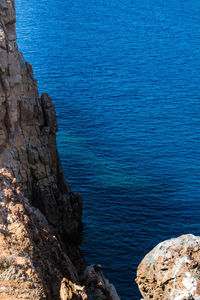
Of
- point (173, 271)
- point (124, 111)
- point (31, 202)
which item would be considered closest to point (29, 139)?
point (31, 202)

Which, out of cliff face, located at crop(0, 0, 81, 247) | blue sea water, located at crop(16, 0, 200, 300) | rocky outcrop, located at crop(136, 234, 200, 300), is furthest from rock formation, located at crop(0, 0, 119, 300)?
blue sea water, located at crop(16, 0, 200, 300)

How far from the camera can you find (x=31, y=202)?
51.2 meters

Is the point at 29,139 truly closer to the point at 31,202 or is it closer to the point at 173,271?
the point at 31,202

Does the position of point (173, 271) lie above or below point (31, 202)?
above

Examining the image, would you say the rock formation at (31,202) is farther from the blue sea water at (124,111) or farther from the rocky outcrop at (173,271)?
the blue sea water at (124,111)

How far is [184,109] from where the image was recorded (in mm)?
94250

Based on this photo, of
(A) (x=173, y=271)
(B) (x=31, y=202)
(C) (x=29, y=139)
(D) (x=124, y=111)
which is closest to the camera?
(A) (x=173, y=271)

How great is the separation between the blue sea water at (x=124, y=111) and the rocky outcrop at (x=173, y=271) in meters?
32.8

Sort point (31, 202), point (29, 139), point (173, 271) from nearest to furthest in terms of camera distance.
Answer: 1. point (173, 271)
2. point (29, 139)
3. point (31, 202)

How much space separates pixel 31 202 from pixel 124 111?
46658 mm

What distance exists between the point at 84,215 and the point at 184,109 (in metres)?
41.3

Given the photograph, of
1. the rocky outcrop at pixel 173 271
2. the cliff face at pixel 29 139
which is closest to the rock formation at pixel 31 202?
the cliff face at pixel 29 139

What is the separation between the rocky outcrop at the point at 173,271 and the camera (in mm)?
16500

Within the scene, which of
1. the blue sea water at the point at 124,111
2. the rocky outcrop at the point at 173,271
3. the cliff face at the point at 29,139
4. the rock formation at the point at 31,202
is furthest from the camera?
the blue sea water at the point at 124,111
